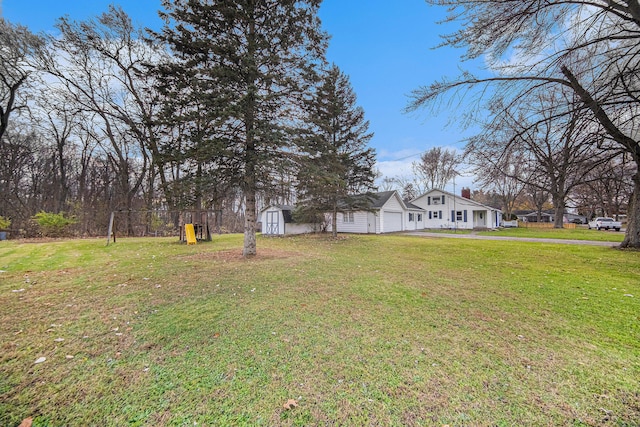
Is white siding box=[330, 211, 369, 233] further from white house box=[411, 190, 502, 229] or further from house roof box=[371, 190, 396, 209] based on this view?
white house box=[411, 190, 502, 229]

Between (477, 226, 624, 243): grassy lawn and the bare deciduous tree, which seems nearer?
(477, 226, 624, 243): grassy lawn

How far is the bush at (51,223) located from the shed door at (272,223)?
11.8m

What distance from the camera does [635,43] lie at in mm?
4711

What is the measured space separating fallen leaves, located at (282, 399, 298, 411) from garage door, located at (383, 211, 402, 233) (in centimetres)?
1975

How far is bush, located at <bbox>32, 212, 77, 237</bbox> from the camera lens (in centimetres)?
1391

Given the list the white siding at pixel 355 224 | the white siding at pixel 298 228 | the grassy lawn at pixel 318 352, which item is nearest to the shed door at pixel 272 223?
the white siding at pixel 298 228

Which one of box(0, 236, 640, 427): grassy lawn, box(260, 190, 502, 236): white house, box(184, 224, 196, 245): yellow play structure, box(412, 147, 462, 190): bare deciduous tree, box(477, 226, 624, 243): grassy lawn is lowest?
box(0, 236, 640, 427): grassy lawn

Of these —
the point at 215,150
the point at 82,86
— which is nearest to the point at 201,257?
the point at 215,150

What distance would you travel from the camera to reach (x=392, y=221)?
22094 mm

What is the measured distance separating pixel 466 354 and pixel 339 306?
70.6 inches

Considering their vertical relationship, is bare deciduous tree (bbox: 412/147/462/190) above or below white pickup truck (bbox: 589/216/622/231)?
above

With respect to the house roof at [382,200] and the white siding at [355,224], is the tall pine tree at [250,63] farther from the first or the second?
the house roof at [382,200]

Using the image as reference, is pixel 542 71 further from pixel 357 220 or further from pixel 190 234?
pixel 357 220

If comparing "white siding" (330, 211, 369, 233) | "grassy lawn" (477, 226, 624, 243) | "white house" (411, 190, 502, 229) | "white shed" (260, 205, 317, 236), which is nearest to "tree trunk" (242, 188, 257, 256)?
"white shed" (260, 205, 317, 236)
